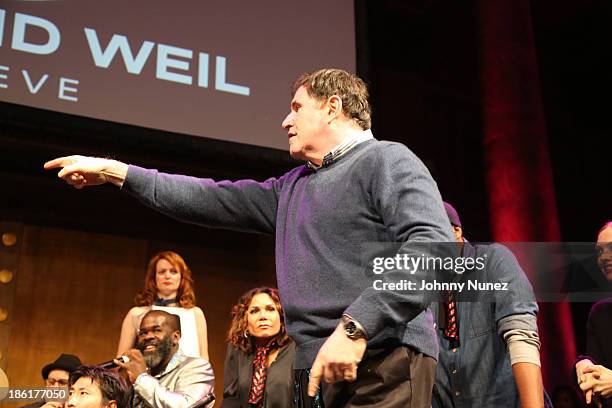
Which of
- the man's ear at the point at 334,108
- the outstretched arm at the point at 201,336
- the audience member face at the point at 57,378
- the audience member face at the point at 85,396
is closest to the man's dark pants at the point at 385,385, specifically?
the man's ear at the point at 334,108

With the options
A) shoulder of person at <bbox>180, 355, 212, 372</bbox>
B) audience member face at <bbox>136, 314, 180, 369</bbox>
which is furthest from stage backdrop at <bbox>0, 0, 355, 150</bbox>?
shoulder of person at <bbox>180, 355, 212, 372</bbox>

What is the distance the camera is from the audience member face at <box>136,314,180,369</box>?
3232mm

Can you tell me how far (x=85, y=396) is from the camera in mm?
2664

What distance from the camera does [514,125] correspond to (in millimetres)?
5695

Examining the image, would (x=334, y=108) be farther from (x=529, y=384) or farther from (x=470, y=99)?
(x=470, y=99)

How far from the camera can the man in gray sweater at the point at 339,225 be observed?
1323mm

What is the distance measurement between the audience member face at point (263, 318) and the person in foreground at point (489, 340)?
Answer: 43.5 inches

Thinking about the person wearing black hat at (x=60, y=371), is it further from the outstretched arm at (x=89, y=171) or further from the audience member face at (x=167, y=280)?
the outstretched arm at (x=89, y=171)

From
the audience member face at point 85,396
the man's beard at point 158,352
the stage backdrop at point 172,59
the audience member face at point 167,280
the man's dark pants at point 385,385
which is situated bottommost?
the man's dark pants at point 385,385

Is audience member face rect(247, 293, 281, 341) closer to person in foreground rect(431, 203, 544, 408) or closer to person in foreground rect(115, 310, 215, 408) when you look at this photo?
person in foreground rect(115, 310, 215, 408)

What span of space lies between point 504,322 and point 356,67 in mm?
3296

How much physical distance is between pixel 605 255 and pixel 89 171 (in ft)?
5.56

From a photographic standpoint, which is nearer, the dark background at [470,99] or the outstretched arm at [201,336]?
the outstretched arm at [201,336]

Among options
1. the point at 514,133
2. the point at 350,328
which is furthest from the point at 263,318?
the point at 514,133
